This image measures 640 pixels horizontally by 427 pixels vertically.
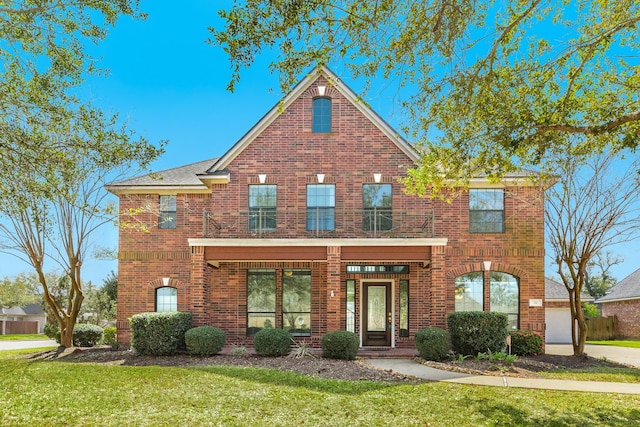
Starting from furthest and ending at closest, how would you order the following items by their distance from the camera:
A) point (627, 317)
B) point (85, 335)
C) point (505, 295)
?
point (627, 317) → point (85, 335) → point (505, 295)

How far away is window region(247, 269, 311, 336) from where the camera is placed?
19562mm

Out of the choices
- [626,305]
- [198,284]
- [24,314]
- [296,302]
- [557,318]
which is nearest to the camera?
[198,284]

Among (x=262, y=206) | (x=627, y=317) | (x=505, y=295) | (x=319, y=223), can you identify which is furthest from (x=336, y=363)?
(x=627, y=317)

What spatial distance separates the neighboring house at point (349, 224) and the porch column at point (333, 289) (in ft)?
4.90

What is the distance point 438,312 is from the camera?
57.2ft

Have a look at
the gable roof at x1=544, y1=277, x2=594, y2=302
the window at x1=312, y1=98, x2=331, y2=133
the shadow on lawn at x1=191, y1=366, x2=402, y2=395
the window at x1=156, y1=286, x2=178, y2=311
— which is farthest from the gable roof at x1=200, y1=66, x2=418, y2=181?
the gable roof at x1=544, y1=277, x2=594, y2=302

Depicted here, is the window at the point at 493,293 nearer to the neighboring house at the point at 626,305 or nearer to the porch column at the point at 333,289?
the porch column at the point at 333,289

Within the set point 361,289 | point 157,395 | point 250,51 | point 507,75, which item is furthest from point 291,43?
point 361,289

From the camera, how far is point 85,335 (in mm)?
21812

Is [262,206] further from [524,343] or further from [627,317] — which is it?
[627,317]

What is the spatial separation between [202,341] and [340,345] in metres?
3.97

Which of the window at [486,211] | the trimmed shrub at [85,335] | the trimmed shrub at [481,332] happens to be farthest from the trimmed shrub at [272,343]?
the trimmed shrub at [85,335]

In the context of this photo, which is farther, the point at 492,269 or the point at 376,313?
the point at 376,313

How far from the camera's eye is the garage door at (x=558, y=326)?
97.6 ft
